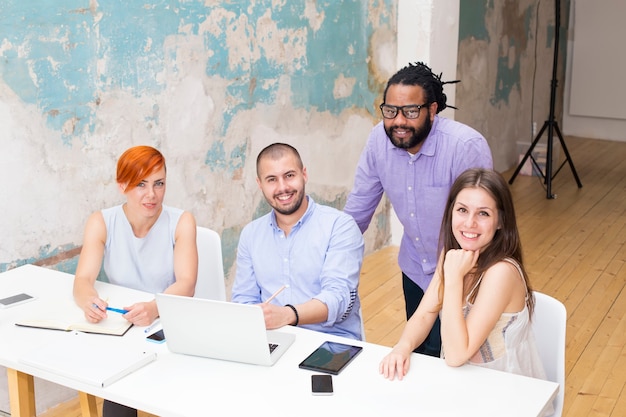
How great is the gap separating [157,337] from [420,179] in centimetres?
119

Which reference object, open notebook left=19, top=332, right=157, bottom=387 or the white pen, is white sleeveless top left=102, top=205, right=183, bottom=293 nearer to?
the white pen

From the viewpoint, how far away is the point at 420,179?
9.78 feet

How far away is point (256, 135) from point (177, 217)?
4.47ft

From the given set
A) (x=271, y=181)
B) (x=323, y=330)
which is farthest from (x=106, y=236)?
(x=323, y=330)

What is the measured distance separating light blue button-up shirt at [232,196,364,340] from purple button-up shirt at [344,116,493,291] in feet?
1.29

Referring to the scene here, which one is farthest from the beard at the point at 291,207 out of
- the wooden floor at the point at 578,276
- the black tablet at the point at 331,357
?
the wooden floor at the point at 578,276

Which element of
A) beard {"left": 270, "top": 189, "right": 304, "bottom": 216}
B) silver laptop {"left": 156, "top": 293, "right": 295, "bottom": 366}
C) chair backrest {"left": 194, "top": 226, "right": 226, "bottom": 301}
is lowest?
chair backrest {"left": 194, "top": 226, "right": 226, "bottom": 301}

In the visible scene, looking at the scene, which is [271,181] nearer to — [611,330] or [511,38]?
[611,330]

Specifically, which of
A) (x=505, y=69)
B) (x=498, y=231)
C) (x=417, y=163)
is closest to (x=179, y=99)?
(x=417, y=163)

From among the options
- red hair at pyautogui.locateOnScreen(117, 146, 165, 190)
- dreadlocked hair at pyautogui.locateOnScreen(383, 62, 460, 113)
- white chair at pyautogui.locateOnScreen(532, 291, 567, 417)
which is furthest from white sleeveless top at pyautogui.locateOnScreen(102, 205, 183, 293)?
white chair at pyautogui.locateOnScreen(532, 291, 567, 417)

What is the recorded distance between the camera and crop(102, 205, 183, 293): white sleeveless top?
2.88 meters

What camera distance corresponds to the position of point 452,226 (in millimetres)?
2381

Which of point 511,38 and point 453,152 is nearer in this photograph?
point 453,152

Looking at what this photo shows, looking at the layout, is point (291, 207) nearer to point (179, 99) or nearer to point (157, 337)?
point (157, 337)
